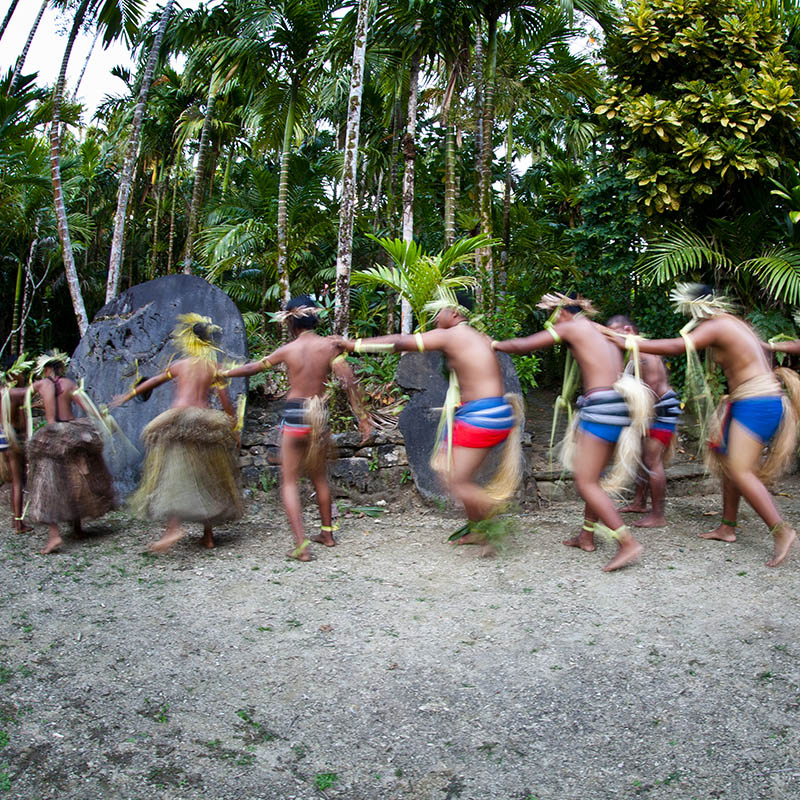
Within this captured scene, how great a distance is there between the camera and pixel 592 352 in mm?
4441

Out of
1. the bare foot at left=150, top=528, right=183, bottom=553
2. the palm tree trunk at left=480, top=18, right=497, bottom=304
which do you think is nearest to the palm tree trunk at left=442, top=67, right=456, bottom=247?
the palm tree trunk at left=480, top=18, right=497, bottom=304

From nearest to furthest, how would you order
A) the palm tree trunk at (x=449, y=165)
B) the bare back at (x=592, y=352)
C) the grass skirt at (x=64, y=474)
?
the bare back at (x=592, y=352) → the grass skirt at (x=64, y=474) → the palm tree trunk at (x=449, y=165)

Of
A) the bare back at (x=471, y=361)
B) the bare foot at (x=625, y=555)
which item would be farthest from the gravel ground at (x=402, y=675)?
the bare back at (x=471, y=361)

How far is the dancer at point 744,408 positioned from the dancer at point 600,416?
0.22 m

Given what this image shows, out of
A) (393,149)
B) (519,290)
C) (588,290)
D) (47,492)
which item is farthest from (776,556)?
(393,149)

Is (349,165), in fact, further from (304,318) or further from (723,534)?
(723,534)

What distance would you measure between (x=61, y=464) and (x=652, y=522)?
400 cm

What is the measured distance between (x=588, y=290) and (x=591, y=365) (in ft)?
16.9

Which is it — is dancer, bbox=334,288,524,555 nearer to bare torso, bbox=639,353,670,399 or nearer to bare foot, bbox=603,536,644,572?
bare foot, bbox=603,536,644,572

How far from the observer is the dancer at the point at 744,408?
435 centimetres

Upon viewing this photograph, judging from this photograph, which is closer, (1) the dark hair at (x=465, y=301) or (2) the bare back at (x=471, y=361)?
(2) the bare back at (x=471, y=361)

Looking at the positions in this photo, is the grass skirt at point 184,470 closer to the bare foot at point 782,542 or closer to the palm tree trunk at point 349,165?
the palm tree trunk at point 349,165

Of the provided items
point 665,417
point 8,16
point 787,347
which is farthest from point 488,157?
point 8,16

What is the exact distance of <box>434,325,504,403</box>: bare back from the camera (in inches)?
176
